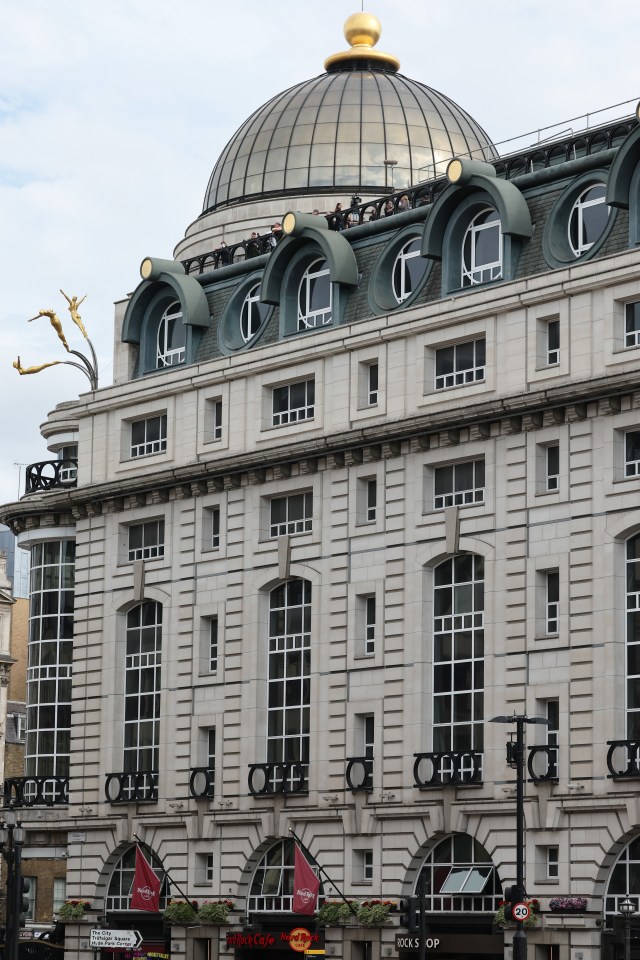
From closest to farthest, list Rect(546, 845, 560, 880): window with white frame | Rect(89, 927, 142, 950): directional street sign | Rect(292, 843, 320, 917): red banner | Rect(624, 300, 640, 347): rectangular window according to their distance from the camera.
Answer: Rect(546, 845, 560, 880): window with white frame < Rect(624, 300, 640, 347): rectangular window < Rect(292, 843, 320, 917): red banner < Rect(89, 927, 142, 950): directional street sign

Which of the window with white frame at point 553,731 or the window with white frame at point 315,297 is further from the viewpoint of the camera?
the window with white frame at point 315,297

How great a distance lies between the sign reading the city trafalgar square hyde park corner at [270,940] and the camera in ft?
221

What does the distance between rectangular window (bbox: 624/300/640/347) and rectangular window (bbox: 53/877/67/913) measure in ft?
119

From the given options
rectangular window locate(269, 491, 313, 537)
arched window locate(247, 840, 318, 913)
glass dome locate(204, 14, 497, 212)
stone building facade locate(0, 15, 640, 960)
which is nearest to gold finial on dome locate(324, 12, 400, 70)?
glass dome locate(204, 14, 497, 212)

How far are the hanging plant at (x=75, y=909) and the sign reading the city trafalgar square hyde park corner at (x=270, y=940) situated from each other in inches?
299

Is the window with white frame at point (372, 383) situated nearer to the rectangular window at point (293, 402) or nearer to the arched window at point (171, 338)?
the rectangular window at point (293, 402)

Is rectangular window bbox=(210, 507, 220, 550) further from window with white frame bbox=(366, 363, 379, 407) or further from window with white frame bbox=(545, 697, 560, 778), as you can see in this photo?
window with white frame bbox=(545, 697, 560, 778)

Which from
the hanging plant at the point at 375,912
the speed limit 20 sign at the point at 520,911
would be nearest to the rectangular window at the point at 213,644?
the hanging plant at the point at 375,912

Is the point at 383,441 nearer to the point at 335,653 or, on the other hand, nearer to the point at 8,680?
the point at 335,653

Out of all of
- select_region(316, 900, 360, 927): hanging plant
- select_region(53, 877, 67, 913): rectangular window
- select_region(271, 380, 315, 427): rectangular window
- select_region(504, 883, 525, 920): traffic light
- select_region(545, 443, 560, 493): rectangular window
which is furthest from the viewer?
select_region(53, 877, 67, 913): rectangular window

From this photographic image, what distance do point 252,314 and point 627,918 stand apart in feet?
93.0

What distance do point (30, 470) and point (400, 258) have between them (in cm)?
2066

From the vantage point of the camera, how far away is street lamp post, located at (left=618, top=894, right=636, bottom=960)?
5644 centimetres

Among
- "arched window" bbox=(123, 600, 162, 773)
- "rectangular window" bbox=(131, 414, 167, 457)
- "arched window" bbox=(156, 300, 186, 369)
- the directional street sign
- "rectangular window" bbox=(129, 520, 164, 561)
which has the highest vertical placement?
"arched window" bbox=(156, 300, 186, 369)
